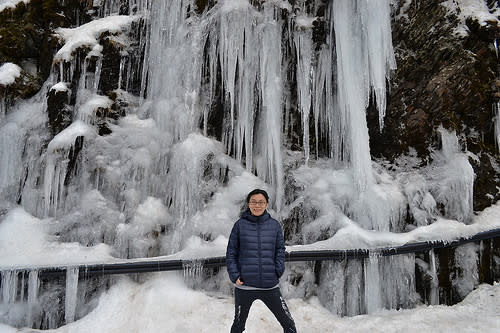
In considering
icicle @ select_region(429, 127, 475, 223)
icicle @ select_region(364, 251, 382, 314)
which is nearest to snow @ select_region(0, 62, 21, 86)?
icicle @ select_region(364, 251, 382, 314)

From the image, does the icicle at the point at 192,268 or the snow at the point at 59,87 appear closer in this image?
the icicle at the point at 192,268

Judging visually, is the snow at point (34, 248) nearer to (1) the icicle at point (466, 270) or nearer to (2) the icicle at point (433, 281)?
(2) the icicle at point (433, 281)

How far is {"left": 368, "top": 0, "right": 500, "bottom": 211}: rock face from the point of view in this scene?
5762mm

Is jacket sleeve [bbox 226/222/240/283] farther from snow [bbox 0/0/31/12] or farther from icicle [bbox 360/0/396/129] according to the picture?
snow [bbox 0/0/31/12]

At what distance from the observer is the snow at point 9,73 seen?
659cm

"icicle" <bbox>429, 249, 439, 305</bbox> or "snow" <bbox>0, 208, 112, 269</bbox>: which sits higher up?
"snow" <bbox>0, 208, 112, 269</bbox>

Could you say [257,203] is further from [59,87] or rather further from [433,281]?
[59,87]

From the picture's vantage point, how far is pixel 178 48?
6559mm

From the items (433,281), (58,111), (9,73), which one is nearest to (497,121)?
(433,281)

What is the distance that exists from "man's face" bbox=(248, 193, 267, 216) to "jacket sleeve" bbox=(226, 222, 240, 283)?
220mm

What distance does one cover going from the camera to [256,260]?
3.00 m

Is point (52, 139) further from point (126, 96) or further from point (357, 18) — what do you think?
point (357, 18)

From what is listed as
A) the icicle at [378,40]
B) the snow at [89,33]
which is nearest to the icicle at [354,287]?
the icicle at [378,40]

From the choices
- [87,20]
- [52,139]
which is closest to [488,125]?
[52,139]
